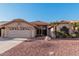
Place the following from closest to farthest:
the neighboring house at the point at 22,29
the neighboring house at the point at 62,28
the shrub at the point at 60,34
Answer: the neighboring house at the point at 62,28 → the shrub at the point at 60,34 → the neighboring house at the point at 22,29

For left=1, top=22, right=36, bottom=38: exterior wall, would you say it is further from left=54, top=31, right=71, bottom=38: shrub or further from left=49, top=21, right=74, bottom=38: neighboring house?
left=54, top=31, right=71, bottom=38: shrub

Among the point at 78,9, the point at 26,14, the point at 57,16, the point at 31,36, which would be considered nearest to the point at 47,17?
the point at 57,16

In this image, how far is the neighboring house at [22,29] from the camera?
65.6 feet

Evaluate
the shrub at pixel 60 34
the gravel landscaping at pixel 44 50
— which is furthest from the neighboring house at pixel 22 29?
the gravel landscaping at pixel 44 50

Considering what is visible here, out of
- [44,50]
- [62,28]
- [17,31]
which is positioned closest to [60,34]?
[62,28]

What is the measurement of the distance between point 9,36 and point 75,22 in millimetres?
7488

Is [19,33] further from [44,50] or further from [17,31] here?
[44,50]

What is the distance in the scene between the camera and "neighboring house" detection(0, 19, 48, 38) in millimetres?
20008

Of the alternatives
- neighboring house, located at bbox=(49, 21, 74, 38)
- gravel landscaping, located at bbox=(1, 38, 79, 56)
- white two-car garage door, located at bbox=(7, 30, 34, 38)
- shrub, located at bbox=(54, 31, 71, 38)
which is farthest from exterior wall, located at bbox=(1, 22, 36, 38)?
gravel landscaping, located at bbox=(1, 38, 79, 56)

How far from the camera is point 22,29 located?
20.5 m

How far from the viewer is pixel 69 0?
7.55m

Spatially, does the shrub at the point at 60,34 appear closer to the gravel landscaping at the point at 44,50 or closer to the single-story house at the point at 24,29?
the single-story house at the point at 24,29

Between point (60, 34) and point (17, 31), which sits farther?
point (17, 31)

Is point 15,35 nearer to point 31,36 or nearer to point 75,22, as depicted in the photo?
point 31,36
